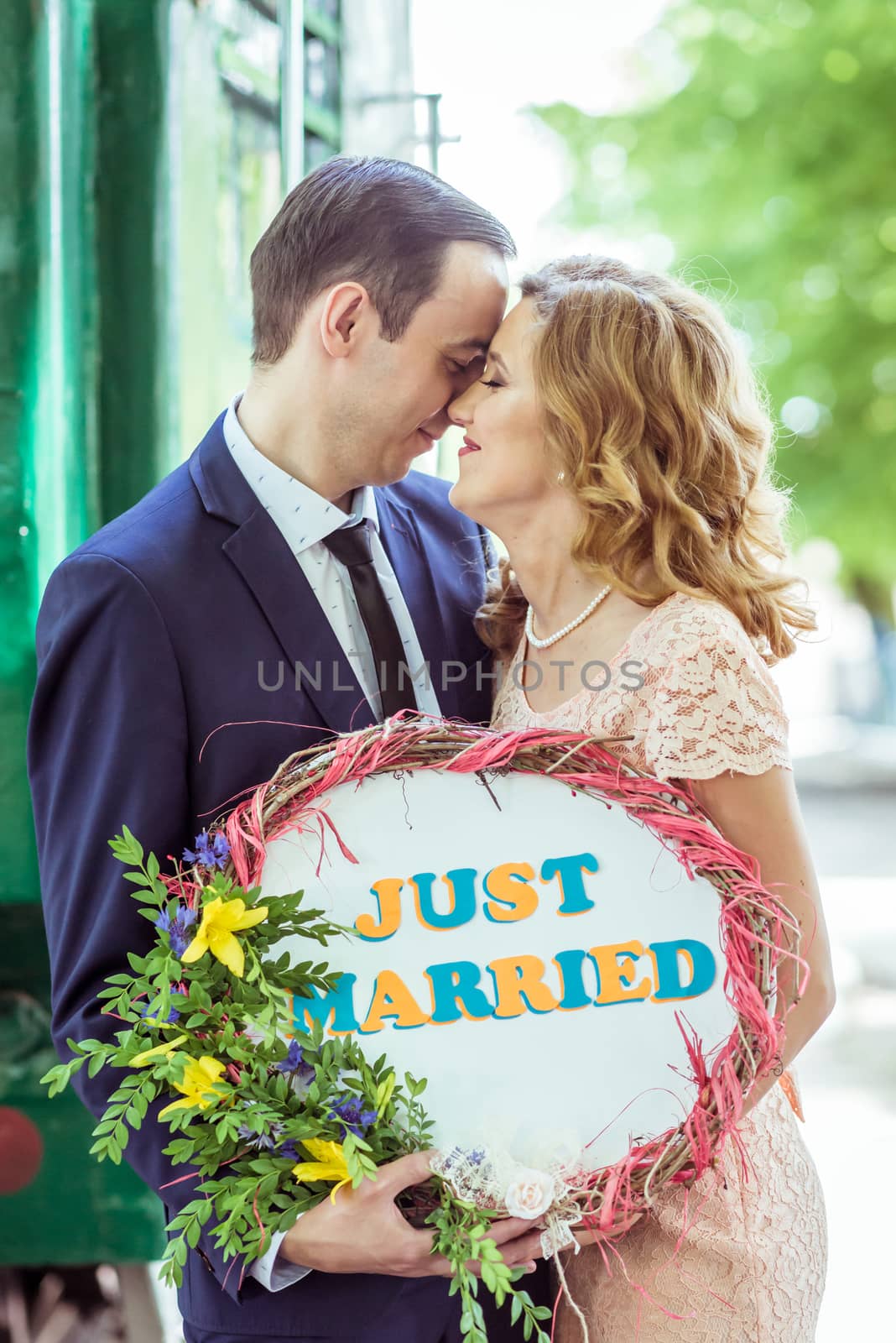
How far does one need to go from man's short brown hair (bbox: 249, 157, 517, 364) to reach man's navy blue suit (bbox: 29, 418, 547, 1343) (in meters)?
0.39

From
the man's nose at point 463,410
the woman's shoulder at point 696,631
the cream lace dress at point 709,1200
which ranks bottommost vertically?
the cream lace dress at point 709,1200

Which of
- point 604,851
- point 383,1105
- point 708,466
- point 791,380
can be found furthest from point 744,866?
point 791,380

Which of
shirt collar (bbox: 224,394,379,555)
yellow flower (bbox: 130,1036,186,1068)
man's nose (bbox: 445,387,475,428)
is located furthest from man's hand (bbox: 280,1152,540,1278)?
man's nose (bbox: 445,387,475,428)

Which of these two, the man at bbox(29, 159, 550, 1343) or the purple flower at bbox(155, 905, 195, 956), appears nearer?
the purple flower at bbox(155, 905, 195, 956)

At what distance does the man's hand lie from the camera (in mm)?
1448

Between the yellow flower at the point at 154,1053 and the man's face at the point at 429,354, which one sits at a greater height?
the man's face at the point at 429,354

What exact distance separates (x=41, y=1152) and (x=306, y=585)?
4.40 ft

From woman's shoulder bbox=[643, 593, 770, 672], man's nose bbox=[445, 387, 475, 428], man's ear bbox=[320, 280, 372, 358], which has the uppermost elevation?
man's ear bbox=[320, 280, 372, 358]

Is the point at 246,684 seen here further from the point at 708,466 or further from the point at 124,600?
the point at 708,466

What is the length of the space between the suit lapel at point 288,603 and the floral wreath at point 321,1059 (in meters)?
0.27

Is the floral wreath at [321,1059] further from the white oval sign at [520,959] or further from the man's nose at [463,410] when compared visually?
the man's nose at [463,410]

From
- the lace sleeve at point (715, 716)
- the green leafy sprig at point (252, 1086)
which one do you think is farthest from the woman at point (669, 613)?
the green leafy sprig at point (252, 1086)

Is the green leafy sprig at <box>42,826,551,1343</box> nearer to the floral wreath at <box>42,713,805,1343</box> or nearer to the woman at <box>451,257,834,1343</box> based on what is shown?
the floral wreath at <box>42,713,805,1343</box>

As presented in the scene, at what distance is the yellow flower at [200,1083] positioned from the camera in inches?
56.6
